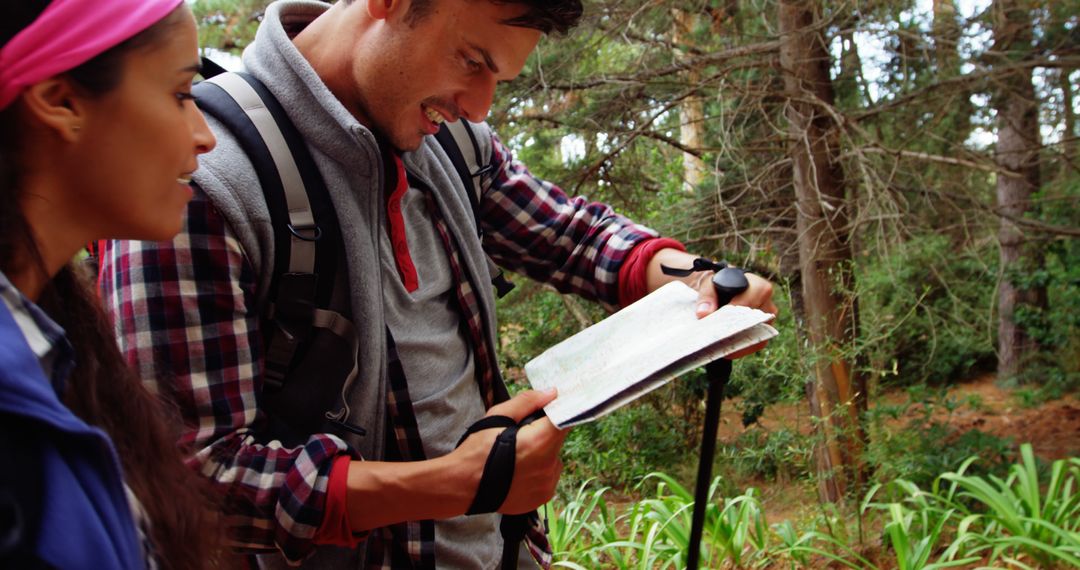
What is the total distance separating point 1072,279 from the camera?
9461 millimetres

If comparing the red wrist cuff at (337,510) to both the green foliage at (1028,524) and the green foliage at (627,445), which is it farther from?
the green foliage at (627,445)

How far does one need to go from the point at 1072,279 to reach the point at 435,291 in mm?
9791

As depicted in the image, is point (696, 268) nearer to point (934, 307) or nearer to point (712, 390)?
point (712, 390)

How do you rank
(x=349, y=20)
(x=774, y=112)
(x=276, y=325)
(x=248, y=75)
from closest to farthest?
(x=276, y=325) < (x=248, y=75) < (x=349, y=20) < (x=774, y=112)

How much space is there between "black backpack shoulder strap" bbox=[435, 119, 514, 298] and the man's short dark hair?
29 cm

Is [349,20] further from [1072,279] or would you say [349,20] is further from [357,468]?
[1072,279]

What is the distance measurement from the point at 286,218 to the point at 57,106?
0.53 metres

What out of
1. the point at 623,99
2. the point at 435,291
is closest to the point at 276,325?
the point at 435,291

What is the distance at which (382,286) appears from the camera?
1.63 m

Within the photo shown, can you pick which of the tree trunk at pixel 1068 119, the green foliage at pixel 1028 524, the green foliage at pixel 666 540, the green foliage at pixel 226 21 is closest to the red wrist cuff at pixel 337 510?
the green foliage at pixel 666 540

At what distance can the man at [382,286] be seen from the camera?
139 centimetres

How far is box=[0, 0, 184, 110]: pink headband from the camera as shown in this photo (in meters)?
0.93

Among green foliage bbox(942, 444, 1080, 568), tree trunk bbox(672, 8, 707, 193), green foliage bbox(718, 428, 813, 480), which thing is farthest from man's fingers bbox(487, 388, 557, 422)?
tree trunk bbox(672, 8, 707, 193)

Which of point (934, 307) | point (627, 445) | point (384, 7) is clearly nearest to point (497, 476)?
point (384, 7)
